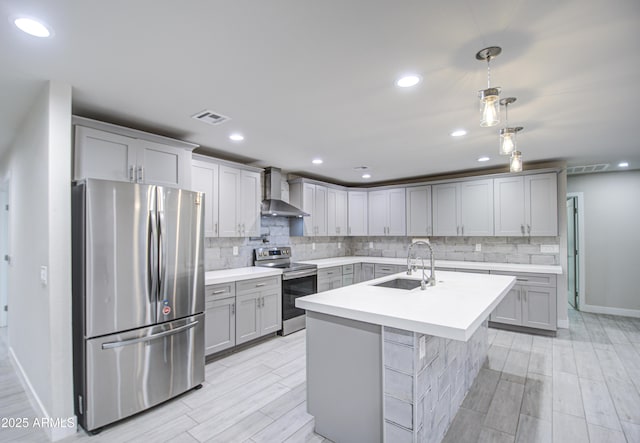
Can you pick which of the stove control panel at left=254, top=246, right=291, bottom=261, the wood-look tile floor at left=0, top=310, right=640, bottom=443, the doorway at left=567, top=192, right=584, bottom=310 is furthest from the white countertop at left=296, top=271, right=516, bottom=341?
the doorway at left=567, top=192, right=584, bottom=310

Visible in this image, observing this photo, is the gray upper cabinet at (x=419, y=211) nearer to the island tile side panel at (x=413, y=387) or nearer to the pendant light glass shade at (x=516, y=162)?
the pendant light glass shade at (x=516, y=162)

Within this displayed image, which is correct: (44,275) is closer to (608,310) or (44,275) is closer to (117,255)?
(117,255)

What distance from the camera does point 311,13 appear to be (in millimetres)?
1388

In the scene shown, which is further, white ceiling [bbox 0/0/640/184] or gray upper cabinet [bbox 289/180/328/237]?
gray upper cabinet [bbox 289/180/328/237]

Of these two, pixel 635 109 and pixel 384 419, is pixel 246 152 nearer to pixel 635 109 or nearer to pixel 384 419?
pixel 384 419

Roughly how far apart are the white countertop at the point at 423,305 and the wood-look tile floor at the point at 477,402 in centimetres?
92

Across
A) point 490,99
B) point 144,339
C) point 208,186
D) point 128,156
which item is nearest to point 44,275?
point 144,339

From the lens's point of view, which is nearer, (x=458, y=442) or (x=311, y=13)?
(x=311, y=13)

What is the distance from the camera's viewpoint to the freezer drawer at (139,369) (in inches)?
82.8

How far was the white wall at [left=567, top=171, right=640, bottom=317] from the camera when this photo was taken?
4844 millimetres

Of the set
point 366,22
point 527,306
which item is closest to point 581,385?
point 527,306

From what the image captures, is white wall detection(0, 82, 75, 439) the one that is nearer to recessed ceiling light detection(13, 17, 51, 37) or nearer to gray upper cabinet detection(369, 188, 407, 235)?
recessed ceiling light detection(13, 17, 51, 37)

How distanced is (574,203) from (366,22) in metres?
5.89

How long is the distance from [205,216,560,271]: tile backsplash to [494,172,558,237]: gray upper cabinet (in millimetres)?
341
